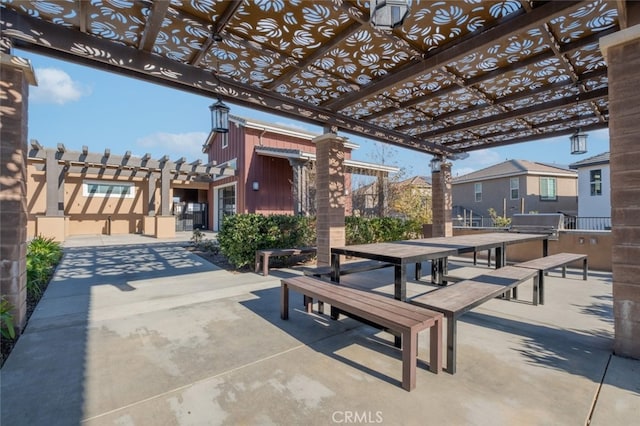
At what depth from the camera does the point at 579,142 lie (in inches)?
235

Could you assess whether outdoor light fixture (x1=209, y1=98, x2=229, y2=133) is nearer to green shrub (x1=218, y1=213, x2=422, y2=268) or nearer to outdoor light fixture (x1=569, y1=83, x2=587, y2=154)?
green shrub (x1=218, y1=213, x2=422, y2=268)

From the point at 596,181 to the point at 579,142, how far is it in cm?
956

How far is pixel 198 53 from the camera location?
369 cm

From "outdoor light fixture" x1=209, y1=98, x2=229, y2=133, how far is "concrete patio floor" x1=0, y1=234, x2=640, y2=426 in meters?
2.45

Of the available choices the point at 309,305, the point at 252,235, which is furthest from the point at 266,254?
the point at 309,305

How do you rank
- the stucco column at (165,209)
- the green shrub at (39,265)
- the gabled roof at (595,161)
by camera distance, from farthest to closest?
the stucco column at (165,209), the gabled roof at (595,161), the green shrub at (39,265)

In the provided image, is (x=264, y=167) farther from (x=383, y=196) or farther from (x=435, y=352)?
(x=435, y=352)

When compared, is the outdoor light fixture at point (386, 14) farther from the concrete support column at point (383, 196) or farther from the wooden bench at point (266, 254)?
the concrete support column at point (383, 196)

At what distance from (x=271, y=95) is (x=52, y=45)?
263cm

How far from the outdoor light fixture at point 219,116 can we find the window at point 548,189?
19492 mm

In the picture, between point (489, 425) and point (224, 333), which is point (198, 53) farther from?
point (489, 425)

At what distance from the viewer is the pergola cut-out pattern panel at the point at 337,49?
Result: 2.94 m

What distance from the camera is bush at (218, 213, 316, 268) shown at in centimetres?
633

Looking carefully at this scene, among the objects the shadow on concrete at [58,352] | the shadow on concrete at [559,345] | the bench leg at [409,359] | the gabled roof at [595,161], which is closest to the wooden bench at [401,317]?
the bench leg at [409,359]
